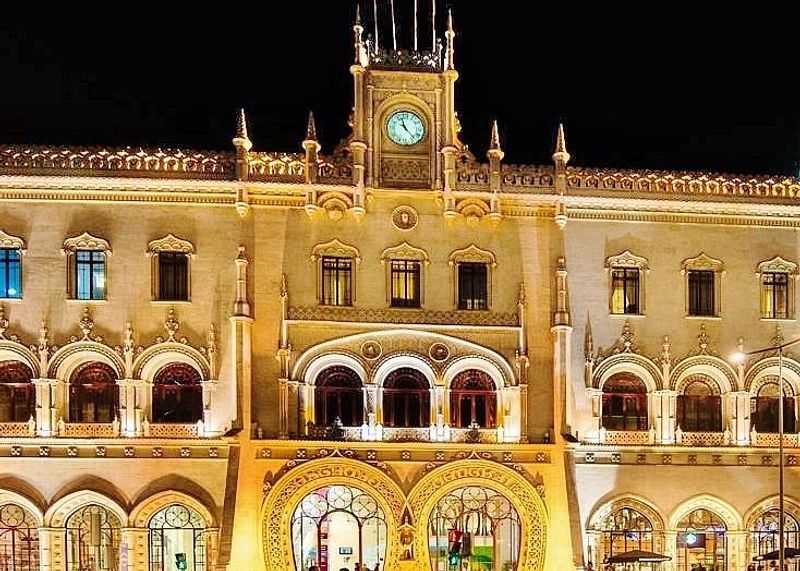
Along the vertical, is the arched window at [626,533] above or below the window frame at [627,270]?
below

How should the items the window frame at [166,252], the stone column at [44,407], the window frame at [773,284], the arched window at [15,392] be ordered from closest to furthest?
the stone column at [44,407] < the arched window at [15,392] < the window frame at [166,252] < the window frame at [773,284]

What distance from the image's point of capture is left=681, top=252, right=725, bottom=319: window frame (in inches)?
1432

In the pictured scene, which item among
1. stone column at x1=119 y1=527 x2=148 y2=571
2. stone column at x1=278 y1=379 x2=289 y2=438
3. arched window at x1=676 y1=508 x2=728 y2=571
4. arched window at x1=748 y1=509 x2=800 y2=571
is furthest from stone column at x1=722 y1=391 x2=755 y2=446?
stone column at x1=119 y1=527 x2=148 y2=571

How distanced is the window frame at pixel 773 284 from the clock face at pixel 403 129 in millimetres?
13576

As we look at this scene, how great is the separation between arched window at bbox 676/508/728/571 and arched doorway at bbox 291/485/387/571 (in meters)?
10.7

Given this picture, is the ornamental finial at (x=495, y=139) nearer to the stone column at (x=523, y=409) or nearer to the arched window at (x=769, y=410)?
the stone column at (x=523, y=409)

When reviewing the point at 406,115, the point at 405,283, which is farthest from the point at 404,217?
the point at 406,115

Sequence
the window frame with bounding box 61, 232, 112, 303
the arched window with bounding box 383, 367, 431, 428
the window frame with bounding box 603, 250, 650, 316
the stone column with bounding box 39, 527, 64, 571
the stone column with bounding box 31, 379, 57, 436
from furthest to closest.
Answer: the window frame with bounding box 603, 250, 650, 316, the arched window with bounding box 383, 367, 431, 428, the window frame with bounding box 61, 232, 112, 303, the stone column with bounding box 31, 379, 57, 436, the stone column with bounding box 39, 527, 64, 571

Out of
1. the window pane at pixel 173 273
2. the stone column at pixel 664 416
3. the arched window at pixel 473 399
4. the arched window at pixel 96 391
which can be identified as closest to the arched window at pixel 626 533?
the stone column at pixel 664 416

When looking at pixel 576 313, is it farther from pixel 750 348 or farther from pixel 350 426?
pixel 350 426

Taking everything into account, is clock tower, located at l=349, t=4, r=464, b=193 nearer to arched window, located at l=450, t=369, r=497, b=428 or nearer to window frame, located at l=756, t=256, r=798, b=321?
arched window, located at l=450, t=369, r=497, b=428

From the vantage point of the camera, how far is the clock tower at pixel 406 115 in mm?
35375

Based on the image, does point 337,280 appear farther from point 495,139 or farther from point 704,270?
point 704,270

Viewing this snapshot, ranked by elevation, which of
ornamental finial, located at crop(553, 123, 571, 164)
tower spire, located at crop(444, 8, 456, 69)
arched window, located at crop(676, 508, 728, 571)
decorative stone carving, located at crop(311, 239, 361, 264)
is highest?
tower spire, located at crop(444, 8, 456, 69)
